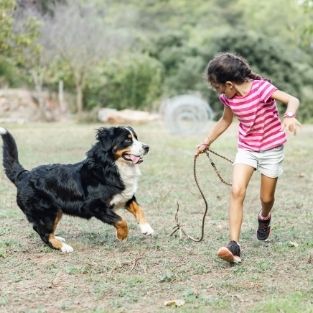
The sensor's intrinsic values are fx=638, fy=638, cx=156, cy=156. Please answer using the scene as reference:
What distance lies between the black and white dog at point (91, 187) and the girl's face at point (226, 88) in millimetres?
1094

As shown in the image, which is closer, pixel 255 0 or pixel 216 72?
pixel 216 72

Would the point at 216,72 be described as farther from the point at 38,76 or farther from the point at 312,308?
the point at 38,76

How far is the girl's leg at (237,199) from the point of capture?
17.3ft

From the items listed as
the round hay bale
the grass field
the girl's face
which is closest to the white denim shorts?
the girl's face

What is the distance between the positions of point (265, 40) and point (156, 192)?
79.7ft

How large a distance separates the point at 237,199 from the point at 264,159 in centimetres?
47

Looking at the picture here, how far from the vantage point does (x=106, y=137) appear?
606cm

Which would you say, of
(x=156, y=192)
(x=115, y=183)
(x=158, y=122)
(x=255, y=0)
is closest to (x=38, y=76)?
(x=158, y=122)

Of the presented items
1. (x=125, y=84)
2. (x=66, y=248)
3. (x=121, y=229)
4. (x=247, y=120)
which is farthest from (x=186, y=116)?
(x=247, y=120)

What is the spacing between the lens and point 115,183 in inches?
236

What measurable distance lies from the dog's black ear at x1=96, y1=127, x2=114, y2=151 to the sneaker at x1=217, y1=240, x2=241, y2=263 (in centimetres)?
160

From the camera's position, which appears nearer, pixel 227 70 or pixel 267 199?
pixel 227 70

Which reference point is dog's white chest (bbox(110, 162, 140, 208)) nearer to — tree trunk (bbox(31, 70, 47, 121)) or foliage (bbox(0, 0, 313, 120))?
foliage (bbox(0, 0, 313, 120))

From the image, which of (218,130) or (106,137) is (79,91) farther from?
(218,130)
